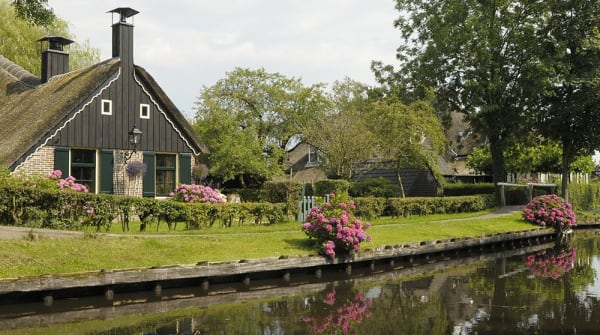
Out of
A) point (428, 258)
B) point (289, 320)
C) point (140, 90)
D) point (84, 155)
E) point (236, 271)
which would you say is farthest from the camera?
point (140, 90)

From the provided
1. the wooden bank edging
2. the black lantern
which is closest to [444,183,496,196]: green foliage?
the wooden bank edging

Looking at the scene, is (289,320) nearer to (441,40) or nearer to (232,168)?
(441,40)

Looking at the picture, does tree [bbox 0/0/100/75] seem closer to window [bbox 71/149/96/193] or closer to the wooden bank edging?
window [bbox 71/149/96/193]

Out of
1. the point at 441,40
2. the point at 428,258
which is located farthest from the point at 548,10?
the point at 428,258

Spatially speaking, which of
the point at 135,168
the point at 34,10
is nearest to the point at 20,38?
the point at 135,168

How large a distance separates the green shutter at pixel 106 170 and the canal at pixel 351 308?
10835mm

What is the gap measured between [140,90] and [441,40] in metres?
16.7

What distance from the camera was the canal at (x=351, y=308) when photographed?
10023 millimetres

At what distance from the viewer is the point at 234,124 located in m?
40.7

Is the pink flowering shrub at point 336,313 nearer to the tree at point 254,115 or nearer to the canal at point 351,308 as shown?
the canal at point 351,308

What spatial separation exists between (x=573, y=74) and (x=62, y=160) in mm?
25212

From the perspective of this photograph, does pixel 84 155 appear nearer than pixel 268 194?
No

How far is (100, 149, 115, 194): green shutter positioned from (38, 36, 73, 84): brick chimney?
23.6ft

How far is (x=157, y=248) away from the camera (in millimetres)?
14164
